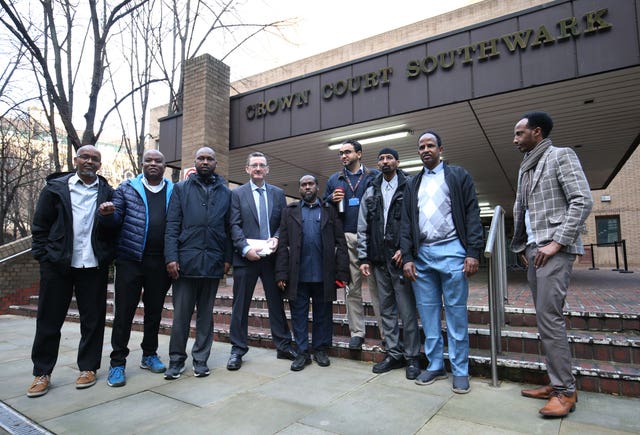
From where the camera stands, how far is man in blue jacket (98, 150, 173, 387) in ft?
11.3

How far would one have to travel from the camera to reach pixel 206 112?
27.6 ft

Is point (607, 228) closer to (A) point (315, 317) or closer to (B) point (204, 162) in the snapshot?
(A) point (315, 317)

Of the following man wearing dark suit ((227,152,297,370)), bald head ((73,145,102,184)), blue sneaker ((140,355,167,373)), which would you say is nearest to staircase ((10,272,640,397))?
man wearing dark suit ((227,152,297,370))

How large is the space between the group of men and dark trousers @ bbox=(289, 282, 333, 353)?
1 centimetres

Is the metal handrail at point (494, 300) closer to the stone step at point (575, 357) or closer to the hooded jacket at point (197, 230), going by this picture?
the stone step at point (575, 357)

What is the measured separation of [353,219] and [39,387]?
300cm

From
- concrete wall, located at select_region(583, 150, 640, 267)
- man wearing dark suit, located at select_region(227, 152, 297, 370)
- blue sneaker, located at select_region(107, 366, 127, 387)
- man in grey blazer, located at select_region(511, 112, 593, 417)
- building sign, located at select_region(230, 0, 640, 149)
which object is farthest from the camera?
concrete wall, located at select_region(583, 150, 640, 267)

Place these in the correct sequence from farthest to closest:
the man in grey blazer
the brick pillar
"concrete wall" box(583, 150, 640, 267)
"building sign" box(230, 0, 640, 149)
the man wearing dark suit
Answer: "concrete wall" box(583, 150, 640, 267), the brick pillar, "building sign" box(230, 0, 640, 149), the man wearing dark suit, the man in grey blazer

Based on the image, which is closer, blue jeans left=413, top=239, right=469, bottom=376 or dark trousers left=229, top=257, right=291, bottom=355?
blue jeans left=413, top=239, right=469, bottom=376

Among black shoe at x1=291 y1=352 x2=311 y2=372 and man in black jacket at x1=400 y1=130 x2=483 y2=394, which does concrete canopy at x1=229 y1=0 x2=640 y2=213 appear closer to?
man in black jacket at x1=400 y1=130 x2=483 y2=394

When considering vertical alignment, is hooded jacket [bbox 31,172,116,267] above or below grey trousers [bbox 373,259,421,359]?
above

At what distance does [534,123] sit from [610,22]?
371 centimetres

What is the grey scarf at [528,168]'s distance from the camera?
2.83 metres

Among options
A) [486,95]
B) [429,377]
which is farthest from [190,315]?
[486,95]
